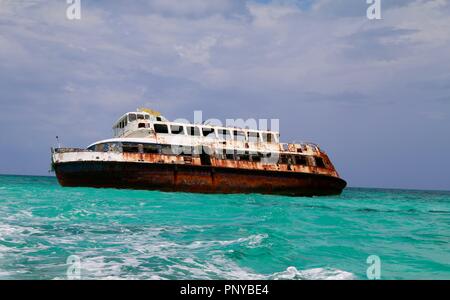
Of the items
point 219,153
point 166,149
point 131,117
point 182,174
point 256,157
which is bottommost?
point 182,174

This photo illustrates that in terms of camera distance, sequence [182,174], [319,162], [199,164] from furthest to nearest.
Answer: [319,162]
[199,164]
[182,174]

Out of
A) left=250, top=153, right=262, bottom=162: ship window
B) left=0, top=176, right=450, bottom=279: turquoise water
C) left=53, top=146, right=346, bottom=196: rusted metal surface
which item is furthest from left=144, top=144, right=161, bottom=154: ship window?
left=0, top=176, right=450, bottom=279: turquoise water

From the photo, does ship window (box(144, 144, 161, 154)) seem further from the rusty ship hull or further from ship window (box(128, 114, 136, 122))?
ship window (box(128, 114, 136, 122))

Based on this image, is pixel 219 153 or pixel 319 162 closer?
pixel 219 153

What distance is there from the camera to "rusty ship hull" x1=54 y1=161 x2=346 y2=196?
85.4 ft

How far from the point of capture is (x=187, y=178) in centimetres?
2733

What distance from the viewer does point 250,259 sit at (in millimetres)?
7824

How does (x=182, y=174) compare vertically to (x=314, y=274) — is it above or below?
above

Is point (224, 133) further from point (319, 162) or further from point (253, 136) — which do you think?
point (319, 162)

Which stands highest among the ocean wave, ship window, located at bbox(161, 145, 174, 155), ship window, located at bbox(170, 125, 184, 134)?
ship window, located at bbox(170, 125, 184, 134)

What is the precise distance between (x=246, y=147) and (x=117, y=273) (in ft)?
80.6

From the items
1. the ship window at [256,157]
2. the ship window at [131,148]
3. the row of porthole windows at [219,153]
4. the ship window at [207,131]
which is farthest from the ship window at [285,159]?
the ship window at [131,148]

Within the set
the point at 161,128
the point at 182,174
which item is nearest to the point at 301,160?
the point at 182,174
